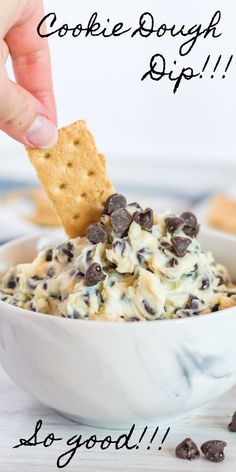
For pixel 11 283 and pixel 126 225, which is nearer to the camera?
pixel 126 225

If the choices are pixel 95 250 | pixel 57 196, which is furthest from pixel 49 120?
pixel 95 250

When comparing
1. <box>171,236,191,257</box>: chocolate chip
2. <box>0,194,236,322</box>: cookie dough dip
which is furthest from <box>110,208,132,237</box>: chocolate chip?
<box>171,236,191,257</box>: chocolate chip

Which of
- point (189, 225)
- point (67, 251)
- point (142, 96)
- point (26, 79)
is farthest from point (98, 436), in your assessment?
point (142, 96)

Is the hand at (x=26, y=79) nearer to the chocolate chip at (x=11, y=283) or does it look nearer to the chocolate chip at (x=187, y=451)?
the chocolate chip at (x=11, y=283)

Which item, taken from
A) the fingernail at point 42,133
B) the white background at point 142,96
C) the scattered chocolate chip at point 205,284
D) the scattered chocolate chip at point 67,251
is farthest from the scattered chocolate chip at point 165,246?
the white background at point 142,96

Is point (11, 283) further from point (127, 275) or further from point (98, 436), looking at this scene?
point (98, 436)

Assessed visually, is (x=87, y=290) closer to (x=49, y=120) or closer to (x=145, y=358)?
(x=145, y=358)

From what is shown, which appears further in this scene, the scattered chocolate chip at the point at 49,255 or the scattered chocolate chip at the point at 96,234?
the scattered chocolate chip at the point at 49,255
